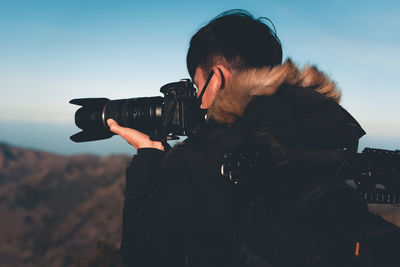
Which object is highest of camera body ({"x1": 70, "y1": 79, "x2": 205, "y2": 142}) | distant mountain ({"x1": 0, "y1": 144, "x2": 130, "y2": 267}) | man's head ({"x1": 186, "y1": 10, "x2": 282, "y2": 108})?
man's head ({"x1": 186, "y1": 10, "x2": 282, "y2": 108})

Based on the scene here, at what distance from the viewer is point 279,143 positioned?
4.33 ft

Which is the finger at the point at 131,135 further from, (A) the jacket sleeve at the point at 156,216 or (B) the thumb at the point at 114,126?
(A) the jacket sleeve at the point at 156,216

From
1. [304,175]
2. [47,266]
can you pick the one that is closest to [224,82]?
[304,175]

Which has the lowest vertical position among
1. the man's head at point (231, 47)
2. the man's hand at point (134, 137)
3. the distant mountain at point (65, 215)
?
the distant mountain at point (65, 215)

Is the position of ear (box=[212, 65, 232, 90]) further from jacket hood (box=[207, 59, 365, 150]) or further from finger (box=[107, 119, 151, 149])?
finger (box=[107, 119, 151, 149])

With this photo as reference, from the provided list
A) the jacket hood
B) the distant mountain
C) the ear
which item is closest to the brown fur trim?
the jacket hood

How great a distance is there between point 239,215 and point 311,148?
45cm

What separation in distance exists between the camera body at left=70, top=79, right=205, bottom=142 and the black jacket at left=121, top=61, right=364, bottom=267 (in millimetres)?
269

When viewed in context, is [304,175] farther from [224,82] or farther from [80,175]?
[80,175]

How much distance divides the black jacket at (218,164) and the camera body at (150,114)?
0.88ft

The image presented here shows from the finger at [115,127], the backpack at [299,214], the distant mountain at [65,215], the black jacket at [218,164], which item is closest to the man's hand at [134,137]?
the finger at [115,127]

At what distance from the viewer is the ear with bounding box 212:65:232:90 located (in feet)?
5.69

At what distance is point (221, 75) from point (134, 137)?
715 mm

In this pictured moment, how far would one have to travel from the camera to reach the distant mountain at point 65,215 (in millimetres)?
22812
